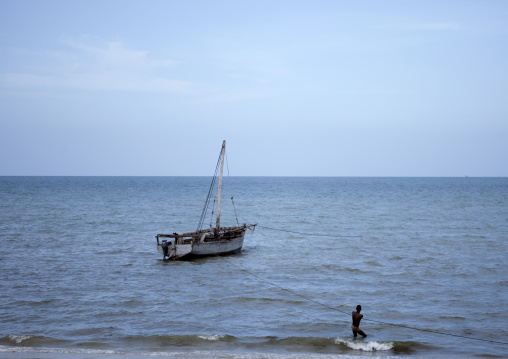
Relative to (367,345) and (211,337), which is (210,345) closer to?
(211,337)

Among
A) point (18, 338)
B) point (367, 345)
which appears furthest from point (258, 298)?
point (18, 338)

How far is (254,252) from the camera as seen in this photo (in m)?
41.7

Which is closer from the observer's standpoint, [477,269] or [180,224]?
[477,269]

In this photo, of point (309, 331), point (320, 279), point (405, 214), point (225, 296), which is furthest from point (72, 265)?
point (405, 214)

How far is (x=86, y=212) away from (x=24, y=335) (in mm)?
58502

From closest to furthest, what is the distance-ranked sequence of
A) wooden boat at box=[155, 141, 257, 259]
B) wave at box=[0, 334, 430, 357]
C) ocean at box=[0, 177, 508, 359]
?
1. wave at box=[0, 334, 430, 357]
2. ocean at box=[0, 177, 508, 359]
3. wooden boat at box=[155, 141, 257, 259]

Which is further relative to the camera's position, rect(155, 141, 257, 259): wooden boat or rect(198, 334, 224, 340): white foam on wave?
rect(155, 141, 257, 259): wooden boat

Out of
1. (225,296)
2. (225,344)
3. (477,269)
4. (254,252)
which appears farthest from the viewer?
(254,252)

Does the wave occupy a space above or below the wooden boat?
below

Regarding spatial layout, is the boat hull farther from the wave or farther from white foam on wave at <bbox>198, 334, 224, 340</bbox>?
white foam on wave at <bbox>198, 334, 224, 340</bbox>

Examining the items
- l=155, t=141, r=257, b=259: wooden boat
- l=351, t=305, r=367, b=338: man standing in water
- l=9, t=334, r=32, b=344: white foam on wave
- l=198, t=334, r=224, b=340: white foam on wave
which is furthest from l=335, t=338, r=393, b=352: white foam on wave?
l=155, t=141, r=257, b=259: wooden boat

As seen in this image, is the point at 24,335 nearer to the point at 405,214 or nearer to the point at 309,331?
the point at 309,331

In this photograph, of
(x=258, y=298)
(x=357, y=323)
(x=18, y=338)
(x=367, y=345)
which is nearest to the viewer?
(x=367, y=345)

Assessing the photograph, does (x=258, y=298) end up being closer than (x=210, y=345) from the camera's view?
No
